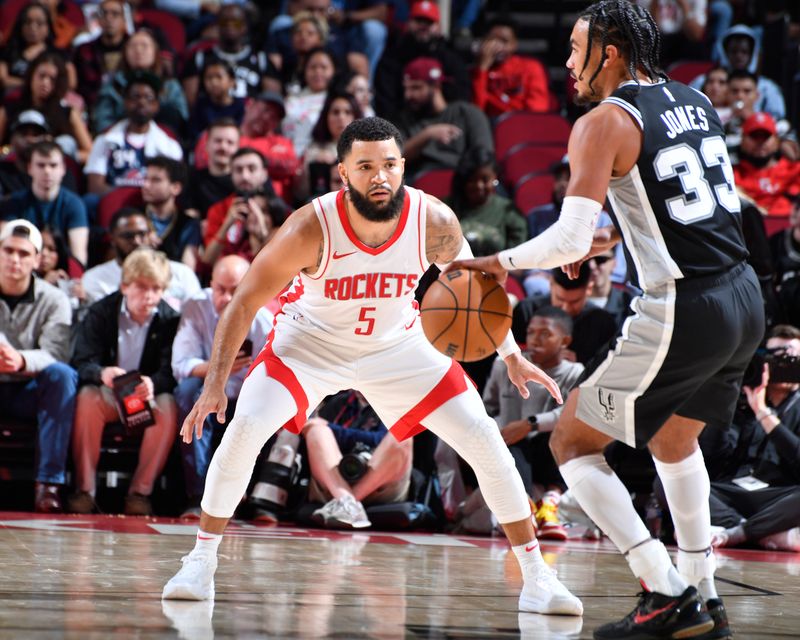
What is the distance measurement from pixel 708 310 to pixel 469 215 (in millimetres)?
5411

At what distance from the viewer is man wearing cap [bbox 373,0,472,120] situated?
35.4 feet

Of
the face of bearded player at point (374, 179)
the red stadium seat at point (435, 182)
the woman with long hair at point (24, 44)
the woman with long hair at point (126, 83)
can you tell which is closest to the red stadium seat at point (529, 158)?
the red stadium seat at point (435, 182)

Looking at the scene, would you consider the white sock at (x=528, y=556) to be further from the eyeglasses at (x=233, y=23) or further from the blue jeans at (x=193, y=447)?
the eyeglasses at (x=233, y=23)

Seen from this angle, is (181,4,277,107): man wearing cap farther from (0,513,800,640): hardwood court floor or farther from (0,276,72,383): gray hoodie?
(0,513,800,640): hardwood court floor

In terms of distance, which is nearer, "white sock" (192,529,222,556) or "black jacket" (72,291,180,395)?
"white sock" (192,529,222,556)

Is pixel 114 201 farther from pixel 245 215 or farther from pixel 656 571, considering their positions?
pixel 656 571

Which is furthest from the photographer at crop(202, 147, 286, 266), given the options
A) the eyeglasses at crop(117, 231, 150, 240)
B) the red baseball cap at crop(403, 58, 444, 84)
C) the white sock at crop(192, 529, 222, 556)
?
the white sock at crop(192, 529, 222, 556)

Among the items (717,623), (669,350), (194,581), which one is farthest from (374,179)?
(717,623)

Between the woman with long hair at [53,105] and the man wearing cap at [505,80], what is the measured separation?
388 centimetres

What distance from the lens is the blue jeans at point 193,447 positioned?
685cm

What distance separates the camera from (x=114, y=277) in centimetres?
796

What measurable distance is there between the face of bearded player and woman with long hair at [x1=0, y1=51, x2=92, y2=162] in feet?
21.1

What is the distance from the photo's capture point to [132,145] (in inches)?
369

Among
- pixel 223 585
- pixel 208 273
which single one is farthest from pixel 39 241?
pixel 223 585
